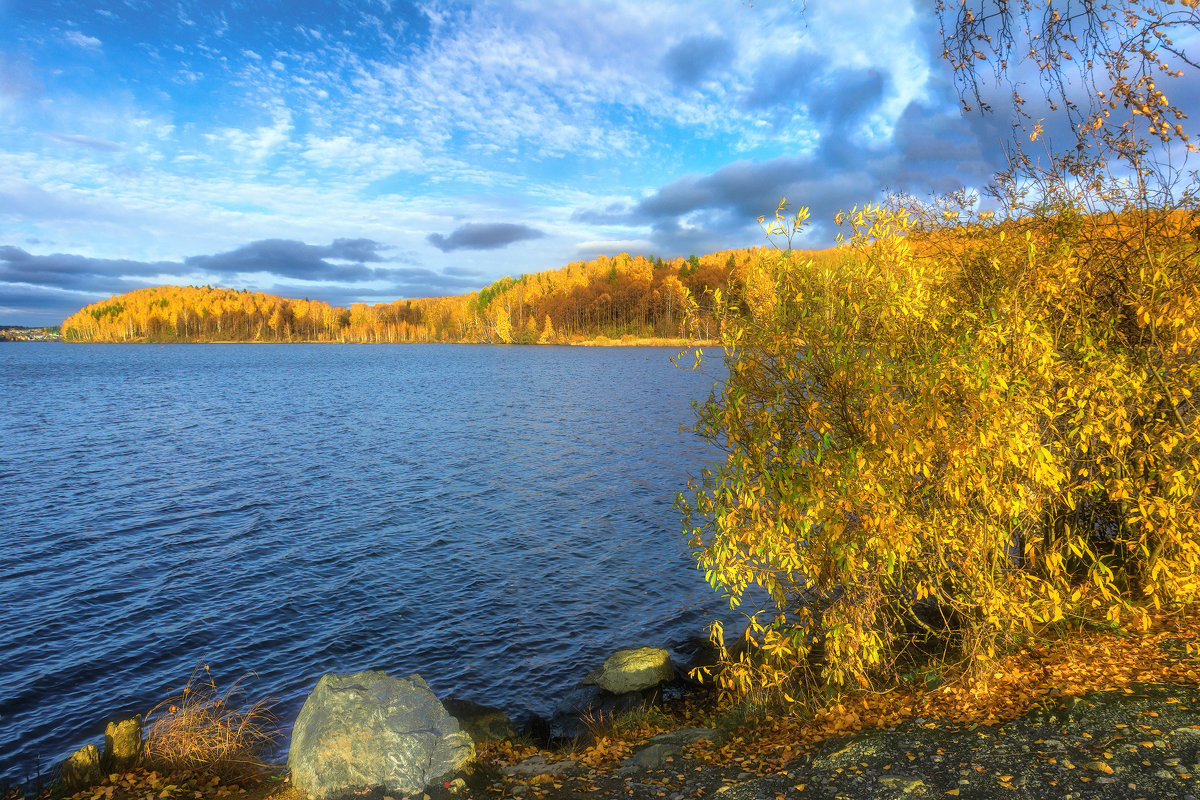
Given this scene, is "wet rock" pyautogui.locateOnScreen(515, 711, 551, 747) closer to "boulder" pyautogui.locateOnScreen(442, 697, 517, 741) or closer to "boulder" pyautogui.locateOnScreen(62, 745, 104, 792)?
"boulder" pyautogui.locateOnScreen(442, 697, 517, 741)

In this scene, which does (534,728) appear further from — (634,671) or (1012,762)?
(1012,762)

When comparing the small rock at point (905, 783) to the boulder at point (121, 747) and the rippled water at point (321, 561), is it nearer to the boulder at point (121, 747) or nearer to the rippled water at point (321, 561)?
the rippled water at point (321, 561)

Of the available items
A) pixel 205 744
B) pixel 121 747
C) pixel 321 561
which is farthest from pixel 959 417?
pixel 321 561

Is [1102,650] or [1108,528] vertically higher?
[1108,528]

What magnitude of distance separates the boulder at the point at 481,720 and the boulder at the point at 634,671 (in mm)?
2057

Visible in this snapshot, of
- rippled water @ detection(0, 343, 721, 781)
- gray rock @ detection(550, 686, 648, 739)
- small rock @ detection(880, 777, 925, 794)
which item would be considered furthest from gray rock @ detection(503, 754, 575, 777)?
small rock @ detection(880, 777, 925, 794)

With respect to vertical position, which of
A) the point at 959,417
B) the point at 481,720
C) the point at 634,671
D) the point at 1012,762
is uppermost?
the point at 959,417

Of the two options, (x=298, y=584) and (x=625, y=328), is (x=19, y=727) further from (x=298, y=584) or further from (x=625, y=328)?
(x=625, y=328)

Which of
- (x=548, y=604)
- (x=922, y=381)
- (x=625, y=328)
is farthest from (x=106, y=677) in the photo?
(x=625, y=328)

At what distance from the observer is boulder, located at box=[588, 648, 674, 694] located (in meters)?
12.9

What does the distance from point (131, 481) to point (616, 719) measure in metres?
28.0

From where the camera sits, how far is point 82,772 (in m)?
9.27

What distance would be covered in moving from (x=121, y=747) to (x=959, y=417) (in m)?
12.3

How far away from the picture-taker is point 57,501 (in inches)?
1022
